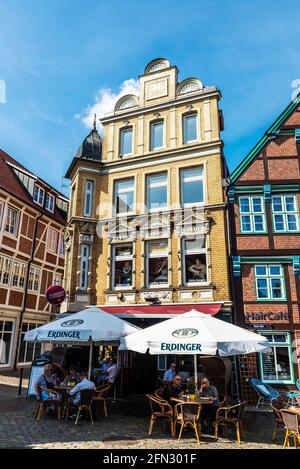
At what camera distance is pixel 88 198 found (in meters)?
17.0

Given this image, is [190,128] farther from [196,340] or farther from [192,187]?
[196,340]

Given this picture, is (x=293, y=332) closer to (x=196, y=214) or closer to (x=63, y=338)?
(x=196, y=214)

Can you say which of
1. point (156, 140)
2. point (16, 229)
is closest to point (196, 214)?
point (156, 140)

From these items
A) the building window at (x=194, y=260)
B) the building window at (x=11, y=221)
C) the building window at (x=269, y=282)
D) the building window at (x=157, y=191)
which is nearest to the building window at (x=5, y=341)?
the building window at (x=11, y=221)

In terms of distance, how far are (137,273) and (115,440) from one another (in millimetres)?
8451

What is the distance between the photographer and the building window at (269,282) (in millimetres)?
13305

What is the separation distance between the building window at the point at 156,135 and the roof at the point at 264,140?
4097mm

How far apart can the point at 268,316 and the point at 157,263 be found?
5002mm

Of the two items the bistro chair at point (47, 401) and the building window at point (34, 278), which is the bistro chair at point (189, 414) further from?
the building window at point (34, 278)

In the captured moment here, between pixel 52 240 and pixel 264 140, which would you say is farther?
pixel 52 240

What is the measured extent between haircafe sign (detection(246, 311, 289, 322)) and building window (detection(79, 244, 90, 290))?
23.6ft

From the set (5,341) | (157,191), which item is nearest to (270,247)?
(157,191)

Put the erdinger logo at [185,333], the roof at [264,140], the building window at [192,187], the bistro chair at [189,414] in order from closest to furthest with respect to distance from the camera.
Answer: the bistro chair at [189,414]
the erdinger logo at [185,333]
the roof at [264,140]
the building window at [192,187]

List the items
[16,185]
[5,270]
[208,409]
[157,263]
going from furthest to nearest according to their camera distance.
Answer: [16,185] < [5,270] < [157,263] < [208,409]
